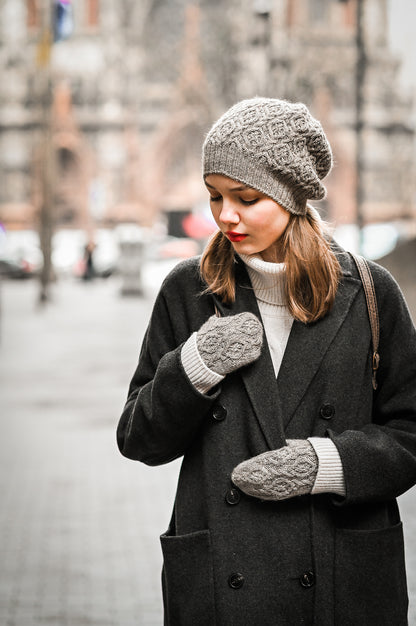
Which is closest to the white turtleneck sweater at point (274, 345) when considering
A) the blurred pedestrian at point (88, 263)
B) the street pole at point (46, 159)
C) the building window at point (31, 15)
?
the street pole at point (46, 159)

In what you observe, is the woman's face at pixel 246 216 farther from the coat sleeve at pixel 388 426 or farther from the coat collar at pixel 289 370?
the coat sleeve at pixel 388 426

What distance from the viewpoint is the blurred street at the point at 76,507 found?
4875mm

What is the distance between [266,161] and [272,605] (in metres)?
0.99

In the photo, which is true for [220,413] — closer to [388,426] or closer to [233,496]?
[233,496]

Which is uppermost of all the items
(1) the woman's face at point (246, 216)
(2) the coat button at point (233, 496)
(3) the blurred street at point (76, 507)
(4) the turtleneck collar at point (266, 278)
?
(1) the woman's face at point (246, 216)

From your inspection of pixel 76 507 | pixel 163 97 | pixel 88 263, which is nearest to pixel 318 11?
pixel 163 97

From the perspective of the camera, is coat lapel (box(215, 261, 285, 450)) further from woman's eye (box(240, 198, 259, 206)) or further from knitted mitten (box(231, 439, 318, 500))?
woman's eye (box(240, 198, 259, 206))

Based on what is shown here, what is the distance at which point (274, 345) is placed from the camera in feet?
7.97

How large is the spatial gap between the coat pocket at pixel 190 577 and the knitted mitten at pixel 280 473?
0.61ft

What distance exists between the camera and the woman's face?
231cm

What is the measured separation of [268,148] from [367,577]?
3.27 feet

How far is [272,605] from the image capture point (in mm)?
2285

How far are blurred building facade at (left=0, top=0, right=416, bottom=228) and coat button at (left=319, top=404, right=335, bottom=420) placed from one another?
156 feet

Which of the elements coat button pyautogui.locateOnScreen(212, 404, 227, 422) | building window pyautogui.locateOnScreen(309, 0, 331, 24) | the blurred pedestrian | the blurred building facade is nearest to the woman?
coat button pyautogui.locateOnScreen(212, 404, 227, 422)
